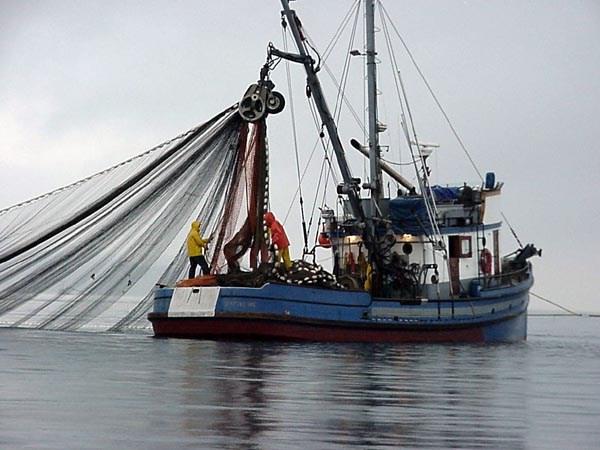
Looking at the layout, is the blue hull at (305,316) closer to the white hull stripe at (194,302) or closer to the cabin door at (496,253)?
the white hull stripe at (194,302)

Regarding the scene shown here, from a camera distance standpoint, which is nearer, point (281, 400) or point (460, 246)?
point (281, 400)

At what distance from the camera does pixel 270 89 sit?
93.4ft

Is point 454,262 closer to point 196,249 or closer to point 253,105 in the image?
point 253,105

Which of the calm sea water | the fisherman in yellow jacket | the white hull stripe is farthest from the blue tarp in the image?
the calm sea water

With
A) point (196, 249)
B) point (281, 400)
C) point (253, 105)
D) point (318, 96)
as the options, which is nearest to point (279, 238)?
point (196, 249)

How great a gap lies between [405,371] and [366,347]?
7635mm

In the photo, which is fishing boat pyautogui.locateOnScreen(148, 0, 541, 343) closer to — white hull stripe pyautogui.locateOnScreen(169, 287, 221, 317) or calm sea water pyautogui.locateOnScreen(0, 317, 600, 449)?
white hull stripe pyautogui.locateOnScreen(169, 287, 221, 317)

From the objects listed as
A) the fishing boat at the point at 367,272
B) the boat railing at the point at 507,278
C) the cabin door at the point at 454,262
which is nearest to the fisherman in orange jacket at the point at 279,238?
the fishing boat at the point at 367,272

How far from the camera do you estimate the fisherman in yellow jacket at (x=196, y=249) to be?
26.3 m

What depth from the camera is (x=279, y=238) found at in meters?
27.5

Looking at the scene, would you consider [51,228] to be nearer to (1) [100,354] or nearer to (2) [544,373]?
(1) [100,354]

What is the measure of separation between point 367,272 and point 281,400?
17.2 metres

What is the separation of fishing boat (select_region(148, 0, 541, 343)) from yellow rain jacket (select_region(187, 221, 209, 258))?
1.88 feet

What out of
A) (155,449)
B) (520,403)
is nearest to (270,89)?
(520,403)
